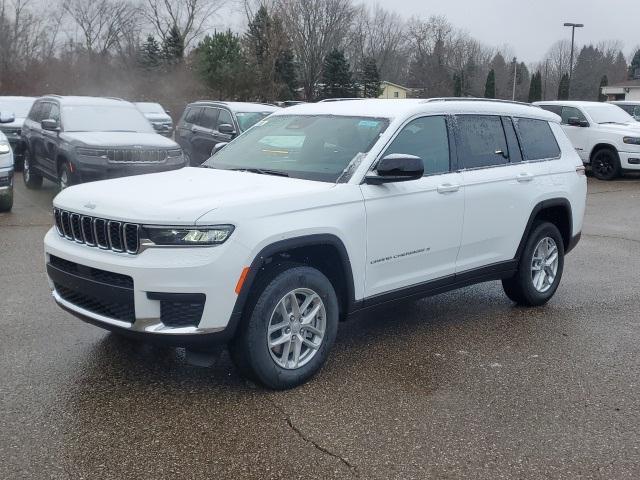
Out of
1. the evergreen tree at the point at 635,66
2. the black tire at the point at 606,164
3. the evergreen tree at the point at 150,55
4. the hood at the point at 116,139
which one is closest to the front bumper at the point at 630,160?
the black tire at the point at 606,164

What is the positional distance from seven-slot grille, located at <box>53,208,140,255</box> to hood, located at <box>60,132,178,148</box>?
6.65 meters

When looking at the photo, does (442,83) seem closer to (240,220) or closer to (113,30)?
(113,30)

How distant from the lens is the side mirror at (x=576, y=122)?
1766cm

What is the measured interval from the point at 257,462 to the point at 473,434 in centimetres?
121

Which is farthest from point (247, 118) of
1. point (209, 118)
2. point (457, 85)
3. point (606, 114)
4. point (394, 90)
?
point (394, 90)

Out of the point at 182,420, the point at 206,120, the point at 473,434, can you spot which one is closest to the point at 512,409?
the point at 473,434

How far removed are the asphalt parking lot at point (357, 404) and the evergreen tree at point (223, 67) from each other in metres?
40.2

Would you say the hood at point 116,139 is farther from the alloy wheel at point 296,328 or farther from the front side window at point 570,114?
the front side window at point 570,114

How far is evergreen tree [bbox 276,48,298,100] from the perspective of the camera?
5116 centimetres

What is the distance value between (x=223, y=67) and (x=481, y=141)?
135 feet

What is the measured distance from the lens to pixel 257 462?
3.59m

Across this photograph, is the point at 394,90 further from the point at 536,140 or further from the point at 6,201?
the point at 536,140

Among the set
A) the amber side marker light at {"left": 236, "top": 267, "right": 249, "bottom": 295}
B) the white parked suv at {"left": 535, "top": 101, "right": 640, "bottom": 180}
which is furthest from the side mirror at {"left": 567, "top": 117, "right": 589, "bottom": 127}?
the amber side marker light at {"left": 236, "top": 267, "right": 249, "bottom": 295}

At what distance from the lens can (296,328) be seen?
4469 millimetres
